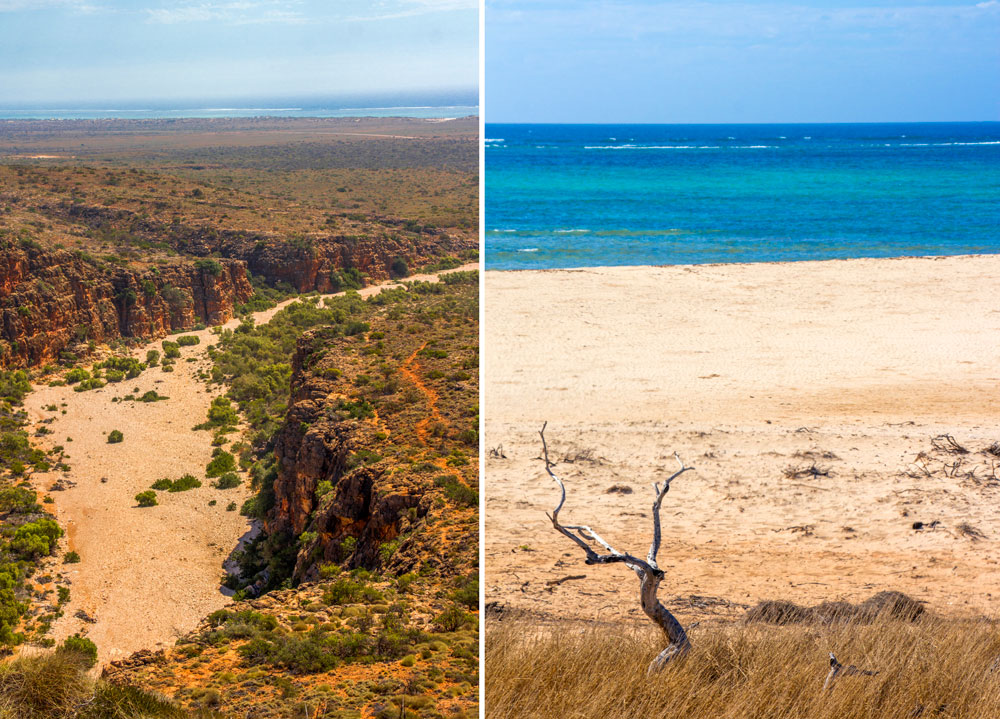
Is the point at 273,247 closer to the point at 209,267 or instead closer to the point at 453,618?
the point at 209,267

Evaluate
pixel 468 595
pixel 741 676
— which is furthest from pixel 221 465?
pixel 741 676

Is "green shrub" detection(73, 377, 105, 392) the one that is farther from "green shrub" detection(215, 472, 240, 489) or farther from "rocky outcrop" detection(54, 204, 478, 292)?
"rocky outcrop" detection(54, 204, 478, 292)

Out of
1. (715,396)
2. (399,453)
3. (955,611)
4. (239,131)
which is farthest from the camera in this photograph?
(239,131)

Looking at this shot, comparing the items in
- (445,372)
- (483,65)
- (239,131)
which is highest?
(239,131)

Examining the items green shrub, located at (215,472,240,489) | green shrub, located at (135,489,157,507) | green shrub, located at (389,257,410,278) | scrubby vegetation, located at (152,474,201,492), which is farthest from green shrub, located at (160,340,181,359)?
green shrub, located at (389,257,410,278)

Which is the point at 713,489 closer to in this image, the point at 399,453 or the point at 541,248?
the point at 399,453

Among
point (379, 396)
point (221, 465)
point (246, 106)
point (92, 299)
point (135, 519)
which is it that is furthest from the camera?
point (246, 106)

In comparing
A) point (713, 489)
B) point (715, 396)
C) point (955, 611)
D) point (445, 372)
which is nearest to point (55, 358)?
point (445, 372)
